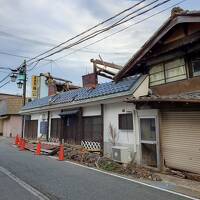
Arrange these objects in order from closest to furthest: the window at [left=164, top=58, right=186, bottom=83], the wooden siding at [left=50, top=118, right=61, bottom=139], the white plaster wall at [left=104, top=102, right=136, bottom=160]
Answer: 1. the window at [left=164, top=58, right=186, bottom=83]
2. the white plaster wall at [left=104, top=102, right=136, bottom=160]
3. the wooden siding at [left=50, top=118, right=61, bottom=139]

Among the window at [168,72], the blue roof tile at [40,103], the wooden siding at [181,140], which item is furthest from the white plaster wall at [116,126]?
the blue roof tile at [40,103]

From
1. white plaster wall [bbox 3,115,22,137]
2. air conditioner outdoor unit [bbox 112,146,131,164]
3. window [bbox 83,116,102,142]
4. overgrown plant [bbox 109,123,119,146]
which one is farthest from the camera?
white plaster wall [bbox 3,115,22,137]

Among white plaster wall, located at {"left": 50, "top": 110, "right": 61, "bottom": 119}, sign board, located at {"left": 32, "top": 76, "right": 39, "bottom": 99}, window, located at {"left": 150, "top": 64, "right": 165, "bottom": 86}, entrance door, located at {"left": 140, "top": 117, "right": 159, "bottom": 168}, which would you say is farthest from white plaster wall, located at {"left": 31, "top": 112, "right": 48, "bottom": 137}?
entrance door, located at {"left": 140, "top": 117, "right": 159, "bottom": 168}

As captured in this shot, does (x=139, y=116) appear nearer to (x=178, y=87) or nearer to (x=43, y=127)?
(x=178, y=87)

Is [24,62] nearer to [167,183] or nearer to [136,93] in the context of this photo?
[136,93]

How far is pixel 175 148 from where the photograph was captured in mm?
10648

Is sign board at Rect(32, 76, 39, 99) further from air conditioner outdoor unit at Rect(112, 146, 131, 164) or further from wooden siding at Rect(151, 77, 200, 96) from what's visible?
wooden siding at Rect(151, 77, 200, 96)

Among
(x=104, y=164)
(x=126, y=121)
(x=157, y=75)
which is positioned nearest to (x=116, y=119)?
(x=126, y=121)

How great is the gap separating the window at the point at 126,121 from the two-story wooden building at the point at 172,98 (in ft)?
2.42

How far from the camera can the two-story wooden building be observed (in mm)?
10008

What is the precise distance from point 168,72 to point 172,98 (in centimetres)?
309

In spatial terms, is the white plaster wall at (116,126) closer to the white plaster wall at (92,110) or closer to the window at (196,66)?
the white plaster wall at (92,110)

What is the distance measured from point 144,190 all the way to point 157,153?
372 cm

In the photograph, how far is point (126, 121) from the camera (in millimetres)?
13586
